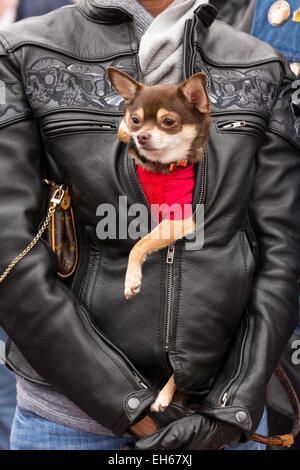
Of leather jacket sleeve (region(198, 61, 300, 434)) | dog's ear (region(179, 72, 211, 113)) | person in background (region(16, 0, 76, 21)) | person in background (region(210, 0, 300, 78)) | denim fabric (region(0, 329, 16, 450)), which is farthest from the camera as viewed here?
denim fabric (region(0, 329, 16, 450))

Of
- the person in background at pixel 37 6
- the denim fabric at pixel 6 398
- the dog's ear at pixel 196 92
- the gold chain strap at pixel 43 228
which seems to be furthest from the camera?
the denim fabric at pixel 6 398

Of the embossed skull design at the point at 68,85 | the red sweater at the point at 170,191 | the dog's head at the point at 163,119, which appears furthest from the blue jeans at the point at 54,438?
the embossed skull design at the point at 68,85

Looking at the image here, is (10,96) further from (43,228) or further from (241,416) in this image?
(241,416)

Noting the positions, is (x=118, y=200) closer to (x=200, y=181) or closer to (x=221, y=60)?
(x=200, y=181)

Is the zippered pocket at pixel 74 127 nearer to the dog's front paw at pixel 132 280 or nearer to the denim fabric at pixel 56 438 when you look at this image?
the dog's front paw at pixel 132 280

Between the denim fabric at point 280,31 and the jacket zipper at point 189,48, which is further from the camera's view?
the denim fabric at point 280,31

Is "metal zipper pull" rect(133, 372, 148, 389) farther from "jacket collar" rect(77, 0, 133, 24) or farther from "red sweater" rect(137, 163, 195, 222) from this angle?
"jacket collar" rect(77, 0, 133, 24)

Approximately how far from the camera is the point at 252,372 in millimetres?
1336

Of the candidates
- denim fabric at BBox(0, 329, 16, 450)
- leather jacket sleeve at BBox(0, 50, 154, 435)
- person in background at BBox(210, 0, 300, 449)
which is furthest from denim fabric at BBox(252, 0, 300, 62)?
denim fabric at BBox(0, 329, 16, 450)

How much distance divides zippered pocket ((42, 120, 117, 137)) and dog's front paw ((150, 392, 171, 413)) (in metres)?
0.68

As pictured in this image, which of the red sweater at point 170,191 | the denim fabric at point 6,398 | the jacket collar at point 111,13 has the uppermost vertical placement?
the jacket collar at point 111,13

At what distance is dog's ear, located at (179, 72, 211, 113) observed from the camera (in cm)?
110

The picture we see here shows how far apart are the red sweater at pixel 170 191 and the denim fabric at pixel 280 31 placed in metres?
0.88

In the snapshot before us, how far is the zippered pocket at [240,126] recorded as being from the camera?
1353 mm
